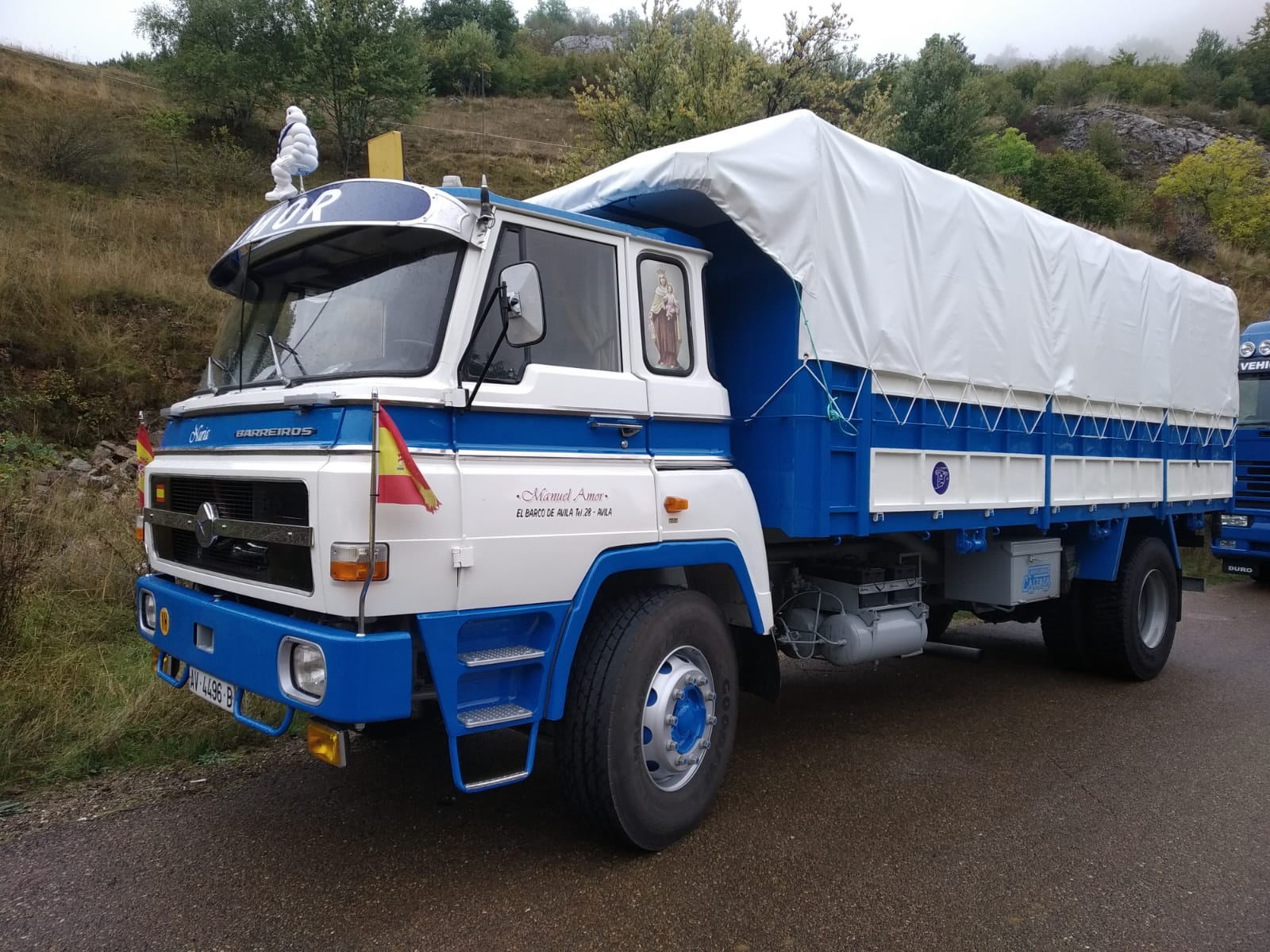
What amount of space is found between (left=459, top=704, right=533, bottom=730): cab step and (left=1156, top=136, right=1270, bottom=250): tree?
38.8 m

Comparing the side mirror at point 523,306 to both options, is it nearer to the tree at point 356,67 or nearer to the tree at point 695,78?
the tree at point 695,78

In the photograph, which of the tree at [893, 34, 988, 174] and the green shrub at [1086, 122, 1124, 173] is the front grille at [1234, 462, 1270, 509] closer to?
the tree at [893, 34, 988, 174]

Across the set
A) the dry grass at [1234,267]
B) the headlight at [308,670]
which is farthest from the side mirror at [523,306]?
Answer: the dry grass at [1234,267]

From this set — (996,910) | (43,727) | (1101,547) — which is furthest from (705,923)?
(1101,547)

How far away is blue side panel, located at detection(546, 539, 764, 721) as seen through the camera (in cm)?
325

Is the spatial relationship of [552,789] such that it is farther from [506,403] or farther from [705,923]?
[506,403]

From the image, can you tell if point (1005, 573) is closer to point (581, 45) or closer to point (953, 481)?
point (953, 481)

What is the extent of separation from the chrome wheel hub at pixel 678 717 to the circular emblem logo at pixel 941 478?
73.2 inches

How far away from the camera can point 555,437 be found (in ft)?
11.1

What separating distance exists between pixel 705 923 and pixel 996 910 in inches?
43.9

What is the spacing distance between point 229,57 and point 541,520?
92.8 ft

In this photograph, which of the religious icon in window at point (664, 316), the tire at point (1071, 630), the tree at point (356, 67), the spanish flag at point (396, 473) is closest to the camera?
the spanish flag at point (396, 473)

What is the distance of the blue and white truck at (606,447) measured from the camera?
9.82 ft

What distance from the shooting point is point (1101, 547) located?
662 cm
